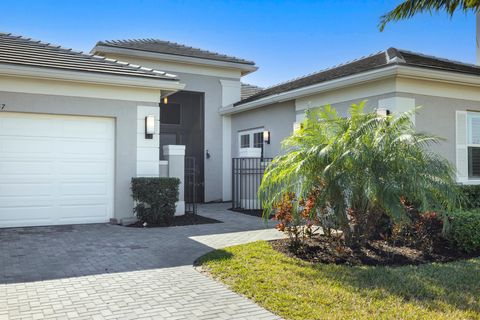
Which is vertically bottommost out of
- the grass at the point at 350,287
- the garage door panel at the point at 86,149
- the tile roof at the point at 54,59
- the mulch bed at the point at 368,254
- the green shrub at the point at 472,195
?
the grass at the point at 350,287

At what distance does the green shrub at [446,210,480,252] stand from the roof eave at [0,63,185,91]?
22.7 feet

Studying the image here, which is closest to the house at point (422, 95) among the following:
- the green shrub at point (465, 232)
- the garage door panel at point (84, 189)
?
the green shrub at point (465, 232)

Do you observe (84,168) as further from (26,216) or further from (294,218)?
(294,218)

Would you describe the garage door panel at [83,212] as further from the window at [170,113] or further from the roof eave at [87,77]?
the window at [170,113]

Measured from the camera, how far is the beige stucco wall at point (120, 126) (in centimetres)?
971

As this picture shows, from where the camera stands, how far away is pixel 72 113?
9750mm

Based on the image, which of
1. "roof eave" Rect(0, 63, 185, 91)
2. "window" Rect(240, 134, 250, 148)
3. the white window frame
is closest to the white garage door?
"roof eave" Rect(0, 63, 185, 91)

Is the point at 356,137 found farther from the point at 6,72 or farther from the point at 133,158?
the point at 6,72

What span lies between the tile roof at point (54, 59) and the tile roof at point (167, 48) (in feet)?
9.16

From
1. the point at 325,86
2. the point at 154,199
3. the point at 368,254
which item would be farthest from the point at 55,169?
the point at 368,254

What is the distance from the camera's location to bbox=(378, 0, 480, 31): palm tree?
977 centimetres

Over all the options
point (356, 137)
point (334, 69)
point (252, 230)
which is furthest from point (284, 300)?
point (334, 69)

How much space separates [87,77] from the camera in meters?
9.61

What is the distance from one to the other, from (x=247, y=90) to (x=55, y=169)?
406 inches
